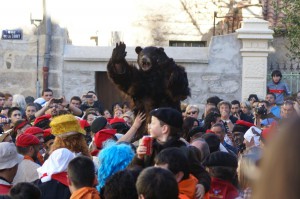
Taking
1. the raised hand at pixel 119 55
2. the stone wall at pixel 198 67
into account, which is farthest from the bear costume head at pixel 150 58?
the stone wall at pixel 198 67

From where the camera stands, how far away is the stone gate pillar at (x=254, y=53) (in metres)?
14.7

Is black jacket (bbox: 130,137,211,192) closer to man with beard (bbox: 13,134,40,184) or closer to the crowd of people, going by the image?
the crowd of people

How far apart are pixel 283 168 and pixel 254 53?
45.2ft

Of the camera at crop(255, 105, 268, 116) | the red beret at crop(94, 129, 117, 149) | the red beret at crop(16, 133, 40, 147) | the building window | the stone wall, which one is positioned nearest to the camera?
the red beret at crop(16, 133, 40, 147)

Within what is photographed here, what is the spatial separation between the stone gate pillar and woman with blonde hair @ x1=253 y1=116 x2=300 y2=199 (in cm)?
1350

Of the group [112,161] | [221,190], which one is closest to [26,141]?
[112,161]

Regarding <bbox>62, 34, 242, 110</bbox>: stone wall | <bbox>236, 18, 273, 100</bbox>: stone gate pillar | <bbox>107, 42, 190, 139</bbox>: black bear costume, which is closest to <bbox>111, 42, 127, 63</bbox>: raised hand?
<bbox>107, 42, 190, 139</bbox>: black bear costume

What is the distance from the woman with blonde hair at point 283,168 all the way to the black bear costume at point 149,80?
4.97m

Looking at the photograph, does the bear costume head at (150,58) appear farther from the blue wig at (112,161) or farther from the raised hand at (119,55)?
the blue wig at (112,161)

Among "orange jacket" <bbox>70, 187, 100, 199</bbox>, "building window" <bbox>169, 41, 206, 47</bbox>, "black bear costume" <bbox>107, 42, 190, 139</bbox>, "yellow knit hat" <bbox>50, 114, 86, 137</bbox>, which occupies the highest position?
"building window" <bbox>169, 41, 206, 47</bbox>

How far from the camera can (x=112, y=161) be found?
4.73 meters

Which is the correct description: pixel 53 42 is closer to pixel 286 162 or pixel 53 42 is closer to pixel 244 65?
pixel 244 65

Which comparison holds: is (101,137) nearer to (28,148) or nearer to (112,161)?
(28,148)

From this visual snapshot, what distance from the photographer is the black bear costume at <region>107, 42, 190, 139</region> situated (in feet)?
20.6
